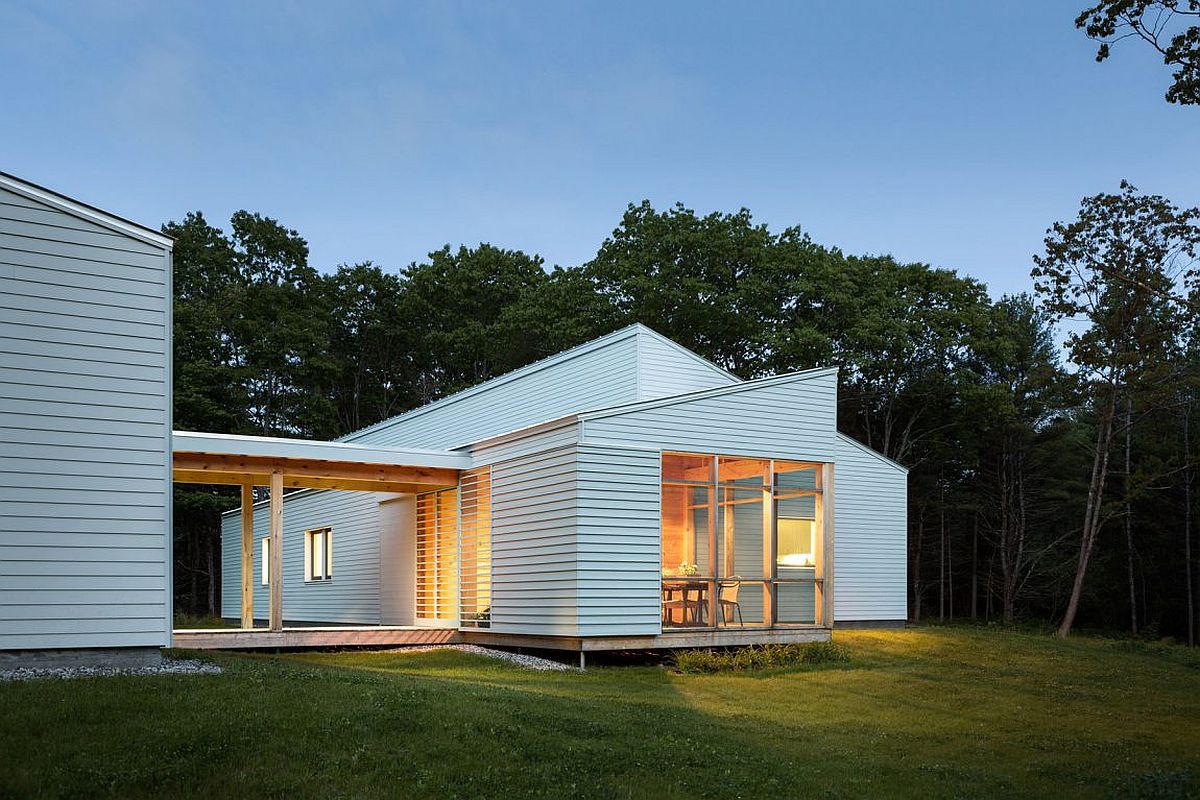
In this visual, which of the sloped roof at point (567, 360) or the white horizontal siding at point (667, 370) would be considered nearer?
the white horizontal siding at point (667, 370)

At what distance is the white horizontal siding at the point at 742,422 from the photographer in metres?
14.0

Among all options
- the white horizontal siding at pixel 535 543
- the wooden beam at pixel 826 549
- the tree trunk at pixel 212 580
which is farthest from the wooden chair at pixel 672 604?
the tree trunk at pixel 212 580

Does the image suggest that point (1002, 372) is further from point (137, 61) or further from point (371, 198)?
point (137, 61)

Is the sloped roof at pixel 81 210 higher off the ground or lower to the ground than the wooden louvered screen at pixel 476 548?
higher

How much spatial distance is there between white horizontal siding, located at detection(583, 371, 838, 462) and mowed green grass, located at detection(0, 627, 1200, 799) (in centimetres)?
359

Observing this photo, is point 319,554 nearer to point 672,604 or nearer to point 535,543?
point 535,543

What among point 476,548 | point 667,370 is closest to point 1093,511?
point 667,370

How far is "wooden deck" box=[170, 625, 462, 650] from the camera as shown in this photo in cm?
1442

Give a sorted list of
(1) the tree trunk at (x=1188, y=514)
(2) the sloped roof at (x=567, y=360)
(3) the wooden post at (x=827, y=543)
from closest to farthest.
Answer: (3) the wooden post at (x=827, y=543), (2) the sloped roof at (x=567, y=360), (1) the tree trunk at (x=1188, y=514)

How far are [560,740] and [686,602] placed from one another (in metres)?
7.67

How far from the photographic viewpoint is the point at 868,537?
21.1 metres

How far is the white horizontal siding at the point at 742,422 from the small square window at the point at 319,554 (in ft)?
42.0

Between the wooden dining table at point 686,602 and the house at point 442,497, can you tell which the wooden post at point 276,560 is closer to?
the house at point 442,497

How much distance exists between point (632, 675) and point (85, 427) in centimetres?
725
